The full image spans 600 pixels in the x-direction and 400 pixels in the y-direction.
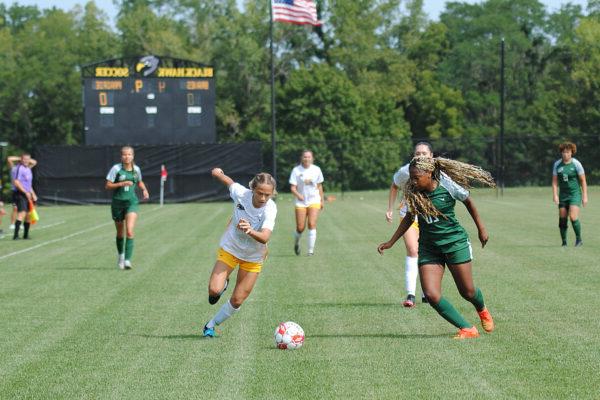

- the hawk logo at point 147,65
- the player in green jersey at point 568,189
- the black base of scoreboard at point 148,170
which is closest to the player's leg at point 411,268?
the player in green jersey at point 568,189

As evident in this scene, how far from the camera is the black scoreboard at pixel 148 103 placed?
135 ft

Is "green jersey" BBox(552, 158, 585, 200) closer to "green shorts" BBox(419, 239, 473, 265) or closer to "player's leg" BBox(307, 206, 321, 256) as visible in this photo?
"player's leg" BBox(307, 206, 321, 256)

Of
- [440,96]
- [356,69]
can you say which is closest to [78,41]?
[356,69]

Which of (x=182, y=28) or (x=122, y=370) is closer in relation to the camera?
(x=122, y=370)

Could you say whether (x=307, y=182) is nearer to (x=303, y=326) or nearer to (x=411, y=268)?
(x=411, y=268)

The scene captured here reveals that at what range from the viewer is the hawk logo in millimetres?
41625

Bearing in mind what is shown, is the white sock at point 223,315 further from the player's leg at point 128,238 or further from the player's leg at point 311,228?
the player's leg at point 311,228

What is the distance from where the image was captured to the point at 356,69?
252ft

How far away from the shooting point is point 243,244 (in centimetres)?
905

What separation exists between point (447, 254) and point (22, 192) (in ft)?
51.8

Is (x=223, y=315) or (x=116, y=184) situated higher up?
(x=116, y=184)

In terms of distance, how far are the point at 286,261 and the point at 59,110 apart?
5624 cm

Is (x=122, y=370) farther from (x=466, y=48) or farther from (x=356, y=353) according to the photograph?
(x=466, y=48)

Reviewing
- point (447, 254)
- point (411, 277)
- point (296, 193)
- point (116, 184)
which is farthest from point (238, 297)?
point (296, 193)
